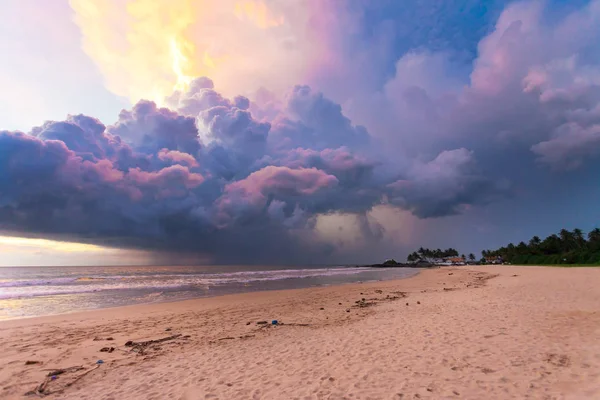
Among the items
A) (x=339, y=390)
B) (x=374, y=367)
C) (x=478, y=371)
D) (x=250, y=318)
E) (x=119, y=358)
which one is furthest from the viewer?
(x=250, y=318)

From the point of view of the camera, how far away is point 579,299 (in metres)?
15.1

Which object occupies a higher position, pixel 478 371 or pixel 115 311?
pixel 478 371

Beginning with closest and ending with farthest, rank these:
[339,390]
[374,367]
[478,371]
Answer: [339,390] < [478,371] < [374,367]

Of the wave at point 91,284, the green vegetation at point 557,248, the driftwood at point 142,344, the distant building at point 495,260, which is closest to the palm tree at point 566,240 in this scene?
the green vegetation at point 557,248

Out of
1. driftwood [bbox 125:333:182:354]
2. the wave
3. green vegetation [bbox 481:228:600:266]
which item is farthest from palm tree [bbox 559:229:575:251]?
driftwood [bbox 125:333:182:354]

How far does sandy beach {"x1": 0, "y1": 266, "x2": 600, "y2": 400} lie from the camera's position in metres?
6.02

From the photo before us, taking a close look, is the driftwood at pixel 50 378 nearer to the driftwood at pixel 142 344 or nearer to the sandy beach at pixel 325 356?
the sandy beach at pixel 325 356

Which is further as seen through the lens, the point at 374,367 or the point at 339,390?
the point at 374,367

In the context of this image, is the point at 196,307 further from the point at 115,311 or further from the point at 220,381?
the point at 220,381

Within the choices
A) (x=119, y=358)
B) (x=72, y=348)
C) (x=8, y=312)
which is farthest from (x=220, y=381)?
(x=8, y=312)

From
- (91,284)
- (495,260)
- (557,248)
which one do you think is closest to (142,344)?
(91,284)

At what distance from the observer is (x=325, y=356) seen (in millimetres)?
8078

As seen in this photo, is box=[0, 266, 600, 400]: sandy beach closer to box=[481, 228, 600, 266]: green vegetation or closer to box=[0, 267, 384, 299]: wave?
box=[0, 267, 384, 299]: wave

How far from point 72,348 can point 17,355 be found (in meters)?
1.37
